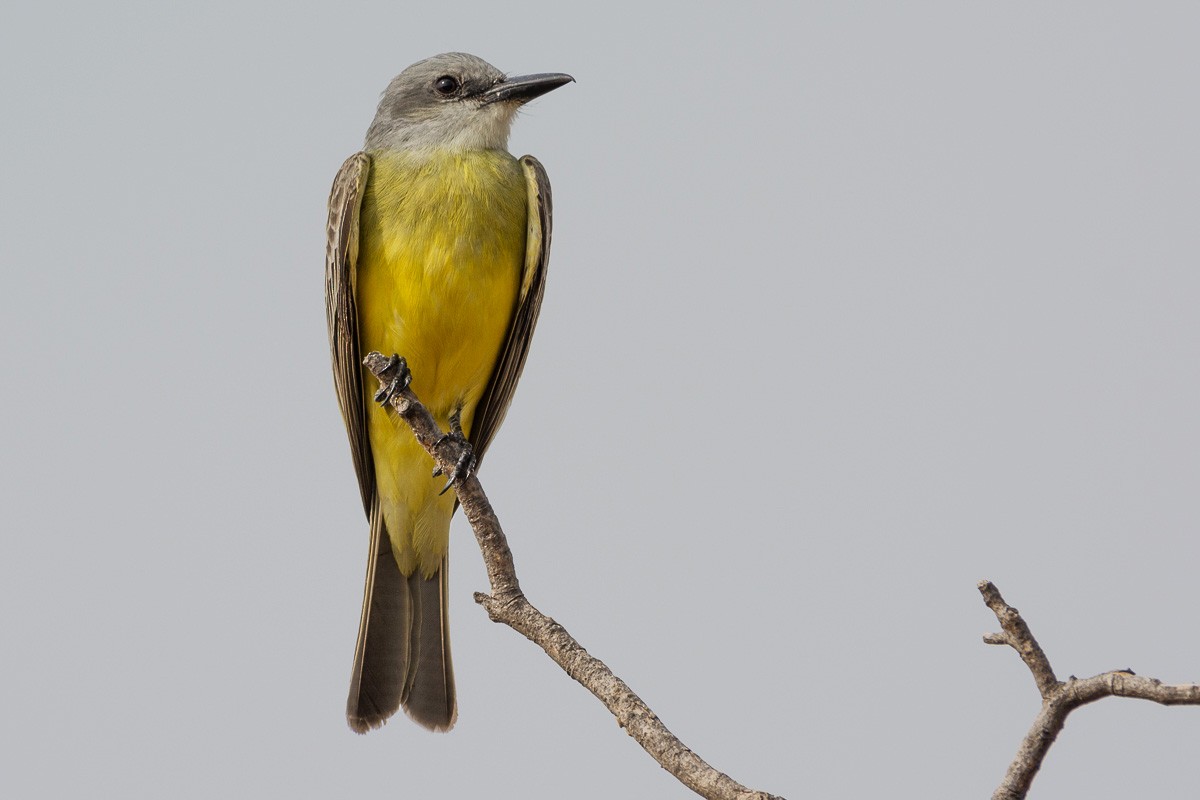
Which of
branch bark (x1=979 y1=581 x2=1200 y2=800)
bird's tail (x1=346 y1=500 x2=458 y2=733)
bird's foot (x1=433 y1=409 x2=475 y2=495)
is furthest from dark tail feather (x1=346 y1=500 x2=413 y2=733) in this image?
branch bark (x1=979 y1=581 x2=1200 y2=800)

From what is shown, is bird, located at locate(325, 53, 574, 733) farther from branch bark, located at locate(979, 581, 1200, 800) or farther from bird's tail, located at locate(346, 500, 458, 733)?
branch bark, located at locate(979, 581, 1200, 800)

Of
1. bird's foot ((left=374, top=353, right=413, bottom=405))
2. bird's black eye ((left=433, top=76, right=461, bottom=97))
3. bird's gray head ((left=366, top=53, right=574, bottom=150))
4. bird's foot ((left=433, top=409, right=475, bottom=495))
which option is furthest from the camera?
bird's black eye ((left=433, top=76, right=461, bottom=97))

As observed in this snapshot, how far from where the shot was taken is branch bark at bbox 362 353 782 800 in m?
3.79

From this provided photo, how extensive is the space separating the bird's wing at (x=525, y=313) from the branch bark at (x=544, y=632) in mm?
1281

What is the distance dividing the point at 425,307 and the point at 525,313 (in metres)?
0.70

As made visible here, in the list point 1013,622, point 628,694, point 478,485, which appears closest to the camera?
point 1013,622

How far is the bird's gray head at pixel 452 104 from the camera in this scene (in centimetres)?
721

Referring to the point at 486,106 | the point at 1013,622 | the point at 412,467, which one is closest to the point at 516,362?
the point at 412,467

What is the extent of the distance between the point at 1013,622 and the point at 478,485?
2301 millimetres

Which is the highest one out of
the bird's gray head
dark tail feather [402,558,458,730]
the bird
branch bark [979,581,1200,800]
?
the bird's gray head

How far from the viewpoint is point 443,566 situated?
24.0ft

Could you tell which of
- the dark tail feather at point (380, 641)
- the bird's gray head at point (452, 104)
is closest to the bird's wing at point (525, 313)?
the bird's gray head at point (452, 104)

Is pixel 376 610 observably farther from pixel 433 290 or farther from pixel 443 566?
pixel 433 290

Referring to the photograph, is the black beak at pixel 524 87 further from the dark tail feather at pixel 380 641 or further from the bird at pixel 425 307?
the dark tail feather at pixel 380 641
